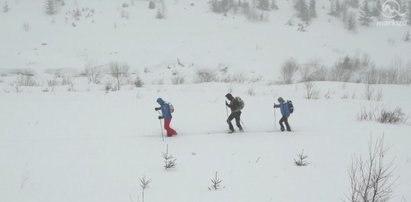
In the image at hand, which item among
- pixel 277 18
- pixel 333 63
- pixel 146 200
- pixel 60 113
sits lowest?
pixel 146 200

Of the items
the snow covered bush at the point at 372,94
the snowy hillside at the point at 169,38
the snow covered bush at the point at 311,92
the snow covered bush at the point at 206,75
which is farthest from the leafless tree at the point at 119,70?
the snow covered bush at the point at 372,94

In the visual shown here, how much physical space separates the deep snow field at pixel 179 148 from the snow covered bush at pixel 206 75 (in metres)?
5.94

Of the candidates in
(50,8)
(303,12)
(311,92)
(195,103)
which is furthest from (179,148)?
(303,12)

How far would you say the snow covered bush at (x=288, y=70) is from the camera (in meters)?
19.9

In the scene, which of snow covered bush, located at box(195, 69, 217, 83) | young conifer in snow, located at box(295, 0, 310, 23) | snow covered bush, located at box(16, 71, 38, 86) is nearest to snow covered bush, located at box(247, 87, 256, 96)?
snow covered bush, located at box(195, 69, 217, 83)

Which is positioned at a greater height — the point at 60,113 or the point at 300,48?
the point at 300,48

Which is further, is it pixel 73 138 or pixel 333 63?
pixel 333 63

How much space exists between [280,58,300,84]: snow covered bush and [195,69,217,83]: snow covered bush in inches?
155

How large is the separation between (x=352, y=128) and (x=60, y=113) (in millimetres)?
8850

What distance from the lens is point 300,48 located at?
24.9 metres

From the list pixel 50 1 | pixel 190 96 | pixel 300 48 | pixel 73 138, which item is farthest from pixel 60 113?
pixel 300 48

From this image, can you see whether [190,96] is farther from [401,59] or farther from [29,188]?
[401,59]

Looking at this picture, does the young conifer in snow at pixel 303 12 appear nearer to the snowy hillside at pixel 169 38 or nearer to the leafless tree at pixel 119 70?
the snowy hillside at pixel 169 38

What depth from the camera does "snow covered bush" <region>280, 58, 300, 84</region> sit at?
1990cm
